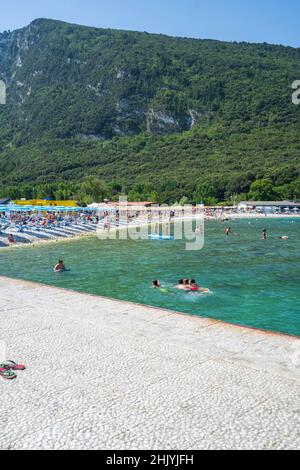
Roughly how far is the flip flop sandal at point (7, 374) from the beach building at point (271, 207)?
7146 cm

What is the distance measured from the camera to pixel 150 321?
10.5m

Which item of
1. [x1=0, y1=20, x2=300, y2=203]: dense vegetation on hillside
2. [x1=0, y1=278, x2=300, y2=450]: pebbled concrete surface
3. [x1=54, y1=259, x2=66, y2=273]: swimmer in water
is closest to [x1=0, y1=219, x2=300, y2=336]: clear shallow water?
[x1=54, y1=259, x2=66, y2=273]: swimmer in water

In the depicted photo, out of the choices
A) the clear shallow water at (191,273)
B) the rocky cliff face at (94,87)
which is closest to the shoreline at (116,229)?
the clear shallow water at (191,273)

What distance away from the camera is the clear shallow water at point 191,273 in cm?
1464

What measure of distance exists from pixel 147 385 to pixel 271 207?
2912 inches

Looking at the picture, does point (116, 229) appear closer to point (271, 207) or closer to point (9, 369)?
point (9, 369)

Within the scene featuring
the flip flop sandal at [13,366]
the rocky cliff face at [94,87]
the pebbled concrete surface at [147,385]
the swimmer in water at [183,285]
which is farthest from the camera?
the rocky cliff face at [94,87]

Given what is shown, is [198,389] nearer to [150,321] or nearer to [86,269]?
[150,321]

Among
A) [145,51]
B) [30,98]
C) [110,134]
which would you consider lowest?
[110,134]

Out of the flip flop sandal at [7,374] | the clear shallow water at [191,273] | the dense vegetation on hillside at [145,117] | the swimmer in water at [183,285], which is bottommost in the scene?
the clear shallow water at [191,273]

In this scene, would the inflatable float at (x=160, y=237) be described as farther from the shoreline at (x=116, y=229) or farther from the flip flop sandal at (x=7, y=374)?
the flip flop sandal at (x=7, y=374)
